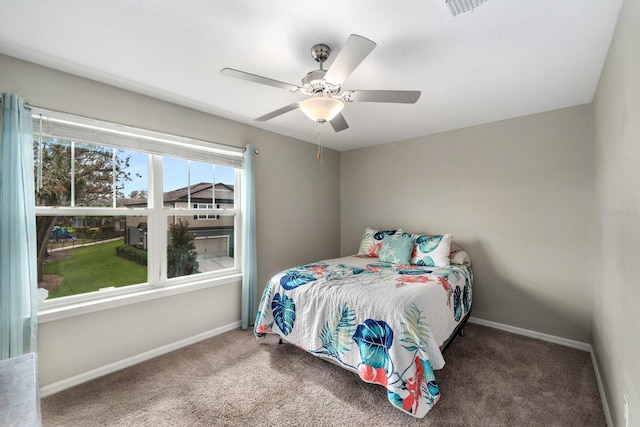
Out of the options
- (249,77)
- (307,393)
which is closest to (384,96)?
(249,77)

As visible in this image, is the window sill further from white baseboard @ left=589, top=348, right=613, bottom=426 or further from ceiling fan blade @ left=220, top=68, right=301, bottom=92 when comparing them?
white baseboard @ left=589, top=348, right=613, bottom=426

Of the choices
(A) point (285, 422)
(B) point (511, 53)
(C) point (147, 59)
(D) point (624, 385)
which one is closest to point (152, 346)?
(A) point (285, 422)

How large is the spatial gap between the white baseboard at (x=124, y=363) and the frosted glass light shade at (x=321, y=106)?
8.12ft

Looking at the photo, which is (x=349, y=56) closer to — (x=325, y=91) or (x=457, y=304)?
(x=325, y=91)

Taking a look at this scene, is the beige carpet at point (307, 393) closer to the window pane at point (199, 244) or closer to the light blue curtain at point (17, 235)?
the light blue curtain at point (17, 235)

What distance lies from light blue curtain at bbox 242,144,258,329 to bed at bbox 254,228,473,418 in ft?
2.00

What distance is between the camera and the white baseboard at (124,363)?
6.68 feet

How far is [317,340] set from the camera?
2213 mm

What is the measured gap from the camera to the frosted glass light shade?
1.75m

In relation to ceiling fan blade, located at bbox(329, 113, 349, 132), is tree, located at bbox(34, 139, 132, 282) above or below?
below

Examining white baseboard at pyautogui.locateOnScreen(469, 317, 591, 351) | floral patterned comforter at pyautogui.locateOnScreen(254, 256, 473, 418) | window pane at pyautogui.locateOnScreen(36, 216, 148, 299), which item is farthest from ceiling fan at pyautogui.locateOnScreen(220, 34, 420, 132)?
white baseboard at pyautogui.locateOnScreen(469, 317, 591, 351)

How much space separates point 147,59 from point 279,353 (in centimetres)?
258

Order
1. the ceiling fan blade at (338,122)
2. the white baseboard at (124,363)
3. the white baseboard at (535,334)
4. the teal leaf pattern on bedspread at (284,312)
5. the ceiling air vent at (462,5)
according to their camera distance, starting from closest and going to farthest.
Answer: the ceiling air vent at (462,5) → the white baseboard at (124,363) → the ceiling fan blade at (338,122) → the teal leaf pattern on bedspread at (284,312) → the white baseboard at (535,334)

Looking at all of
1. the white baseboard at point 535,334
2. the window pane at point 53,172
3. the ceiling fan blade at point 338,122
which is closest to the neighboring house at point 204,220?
the window pane at point 53,172
